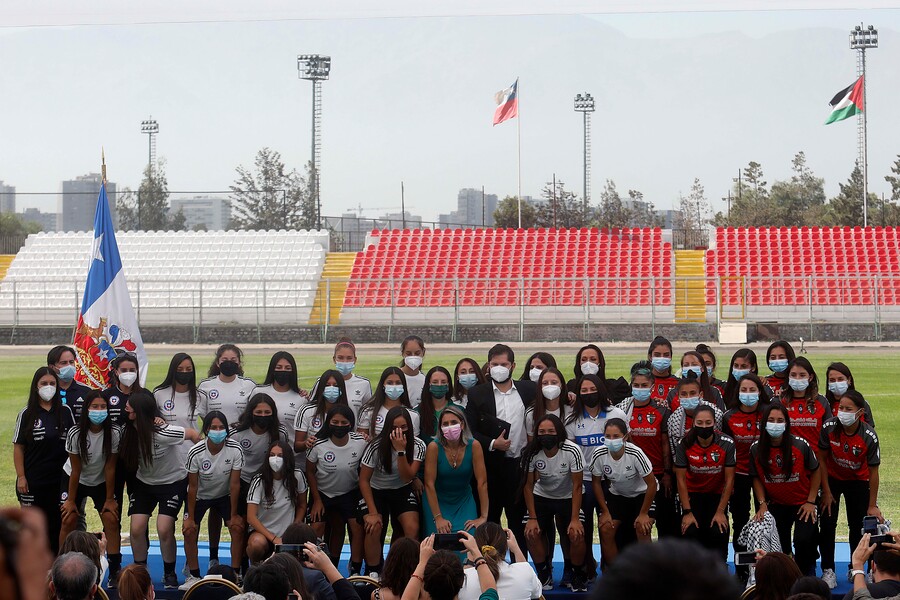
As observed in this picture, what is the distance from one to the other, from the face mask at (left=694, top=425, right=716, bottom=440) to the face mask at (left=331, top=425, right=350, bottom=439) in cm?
254

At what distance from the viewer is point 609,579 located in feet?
4.65

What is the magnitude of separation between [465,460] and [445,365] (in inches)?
694

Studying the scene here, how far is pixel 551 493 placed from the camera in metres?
7.76

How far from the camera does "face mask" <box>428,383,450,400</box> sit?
8016 millimetres

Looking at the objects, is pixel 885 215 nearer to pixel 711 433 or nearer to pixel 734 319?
pixel 734 319

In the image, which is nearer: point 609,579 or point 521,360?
point 609,579

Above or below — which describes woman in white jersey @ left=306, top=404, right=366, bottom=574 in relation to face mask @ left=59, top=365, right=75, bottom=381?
below

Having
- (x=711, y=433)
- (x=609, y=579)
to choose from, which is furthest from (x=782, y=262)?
(x=609, y=579)

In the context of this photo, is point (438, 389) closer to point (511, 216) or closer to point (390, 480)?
point (390, 480)

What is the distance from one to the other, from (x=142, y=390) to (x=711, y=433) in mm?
4224

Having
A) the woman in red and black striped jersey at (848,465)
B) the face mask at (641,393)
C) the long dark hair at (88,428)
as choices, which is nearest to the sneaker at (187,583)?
the long dark hair at (88,428)

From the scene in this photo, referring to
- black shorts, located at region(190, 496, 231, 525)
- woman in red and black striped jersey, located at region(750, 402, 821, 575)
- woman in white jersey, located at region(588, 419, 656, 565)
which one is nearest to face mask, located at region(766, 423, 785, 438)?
→ woman in red and black striped jersey, located at region(750, 402, 821, 575)

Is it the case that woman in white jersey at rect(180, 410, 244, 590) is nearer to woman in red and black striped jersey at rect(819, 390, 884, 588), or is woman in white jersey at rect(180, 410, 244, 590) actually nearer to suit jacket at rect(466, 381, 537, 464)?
suit jacket at rect(466, 381, 537, 464)

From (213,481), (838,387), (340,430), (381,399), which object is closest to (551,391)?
(381,399)
